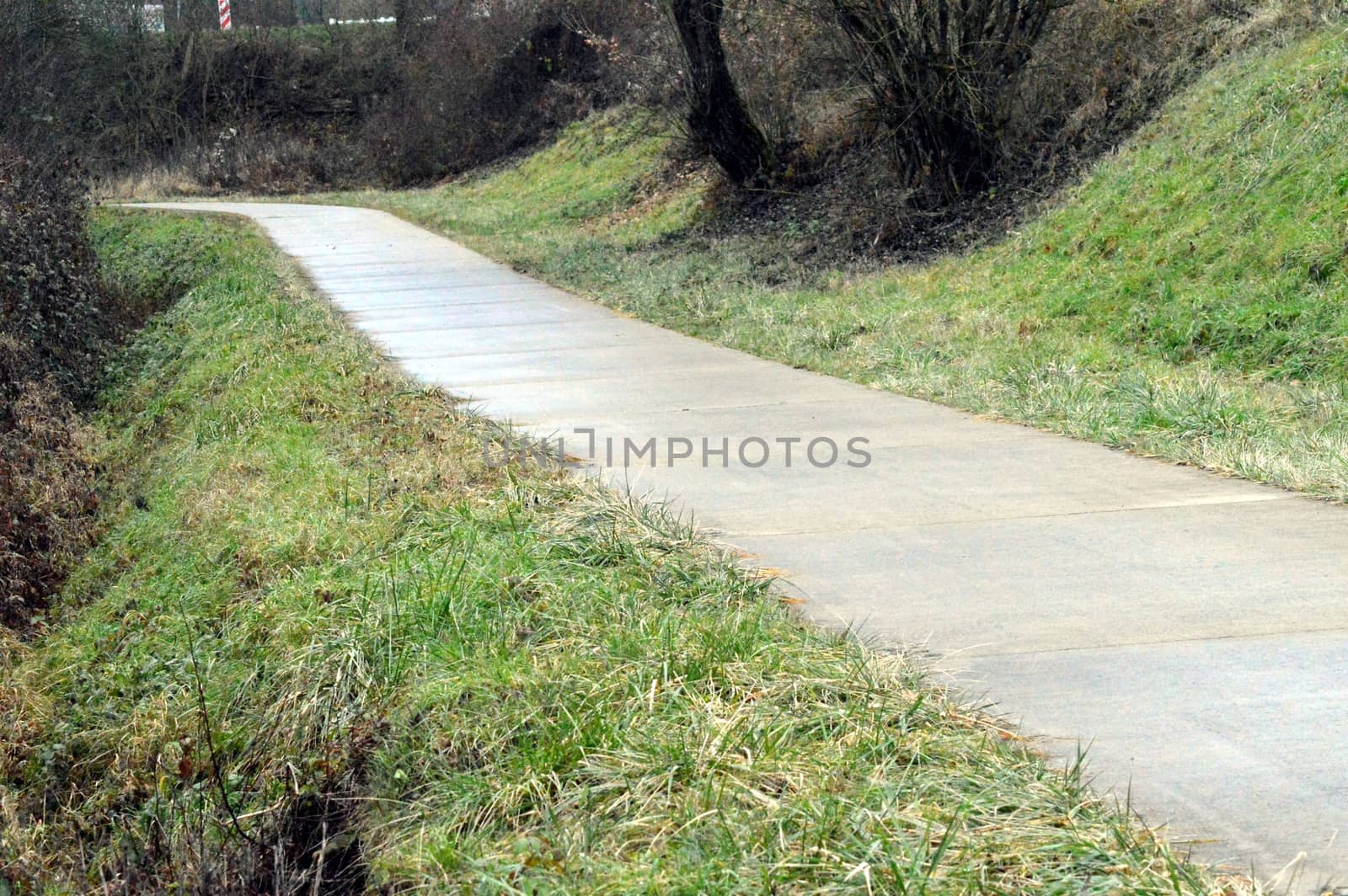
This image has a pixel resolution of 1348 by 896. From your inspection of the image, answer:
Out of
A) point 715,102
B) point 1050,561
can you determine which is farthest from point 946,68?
point 1050,561

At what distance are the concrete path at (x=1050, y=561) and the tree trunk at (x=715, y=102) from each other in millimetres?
9159

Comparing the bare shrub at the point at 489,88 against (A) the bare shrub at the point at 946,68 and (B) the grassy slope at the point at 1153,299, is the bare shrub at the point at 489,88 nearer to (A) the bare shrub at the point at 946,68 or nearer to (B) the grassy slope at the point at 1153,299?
(A) the bare shrub at the point at 946,68

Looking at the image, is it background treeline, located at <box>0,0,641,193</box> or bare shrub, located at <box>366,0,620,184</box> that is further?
bare shrub, located at <box>366,0,620,184</box>

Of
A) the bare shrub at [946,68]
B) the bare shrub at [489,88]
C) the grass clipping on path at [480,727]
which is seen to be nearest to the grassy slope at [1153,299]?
the bare shrub at [946,68]

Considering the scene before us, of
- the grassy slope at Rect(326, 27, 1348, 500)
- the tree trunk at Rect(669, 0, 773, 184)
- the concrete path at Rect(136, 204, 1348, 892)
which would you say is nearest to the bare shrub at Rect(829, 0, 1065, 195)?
the grassy slope at Rect(326, 27, 1348, 500)

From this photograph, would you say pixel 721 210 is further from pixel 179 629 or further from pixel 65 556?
pixel 179 629

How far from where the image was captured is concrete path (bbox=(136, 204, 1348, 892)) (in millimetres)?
3510

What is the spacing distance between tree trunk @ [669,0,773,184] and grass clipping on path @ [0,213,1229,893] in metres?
12.1

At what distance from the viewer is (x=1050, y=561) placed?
5258 mm

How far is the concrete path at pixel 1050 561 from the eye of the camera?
351 cm

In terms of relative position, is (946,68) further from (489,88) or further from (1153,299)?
(489,88)

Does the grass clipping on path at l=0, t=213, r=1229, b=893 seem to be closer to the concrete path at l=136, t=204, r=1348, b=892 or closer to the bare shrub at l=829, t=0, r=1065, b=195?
the concrete path at l=136, t=204, r=1348, b=892

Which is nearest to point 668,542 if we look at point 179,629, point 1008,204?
point 179,629

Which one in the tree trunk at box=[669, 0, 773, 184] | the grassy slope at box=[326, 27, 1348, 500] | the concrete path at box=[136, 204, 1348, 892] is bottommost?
the concrete path at box=[136, 204, 1348, 892]
